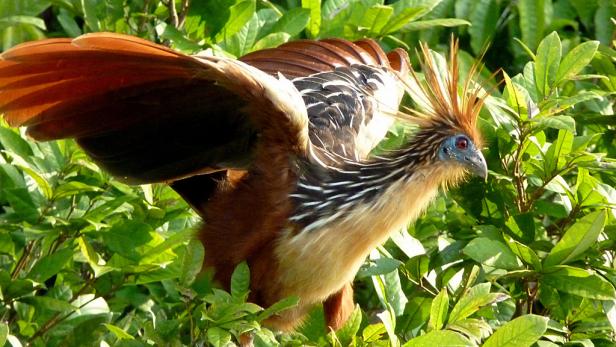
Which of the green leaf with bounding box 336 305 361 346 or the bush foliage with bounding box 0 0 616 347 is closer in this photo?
the green leaf with bounding box 336 305 361 346

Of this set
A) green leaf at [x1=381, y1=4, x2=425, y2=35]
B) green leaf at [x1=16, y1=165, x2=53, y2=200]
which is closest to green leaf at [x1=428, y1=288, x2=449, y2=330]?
green leaf at [x1=16, y1=165, x2=53, y2=200]

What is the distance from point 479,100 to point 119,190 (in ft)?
4.40

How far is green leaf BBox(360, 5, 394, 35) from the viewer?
5281 millimetres

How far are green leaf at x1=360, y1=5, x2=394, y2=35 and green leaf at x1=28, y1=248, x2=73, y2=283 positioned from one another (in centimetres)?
170

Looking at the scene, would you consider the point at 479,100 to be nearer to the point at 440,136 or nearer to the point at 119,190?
the point at 440,136

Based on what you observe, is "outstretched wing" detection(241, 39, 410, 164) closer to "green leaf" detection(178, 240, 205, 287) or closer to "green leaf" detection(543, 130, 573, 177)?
"green leaf" detection(543, 130, 573, 177)

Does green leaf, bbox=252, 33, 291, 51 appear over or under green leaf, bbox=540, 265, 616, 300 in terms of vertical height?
over

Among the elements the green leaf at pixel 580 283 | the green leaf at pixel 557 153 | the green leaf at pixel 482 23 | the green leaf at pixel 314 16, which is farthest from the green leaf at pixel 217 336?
the green leaf at pixel 482 23

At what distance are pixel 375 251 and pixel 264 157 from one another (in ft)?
1.87

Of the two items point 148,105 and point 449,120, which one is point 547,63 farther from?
point 148,105

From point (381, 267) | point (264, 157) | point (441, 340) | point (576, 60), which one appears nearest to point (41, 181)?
point (264, 157)

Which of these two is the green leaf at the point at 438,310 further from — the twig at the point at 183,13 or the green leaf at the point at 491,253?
the twig at the point at 183,13

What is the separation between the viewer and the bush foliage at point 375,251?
12.9 feet

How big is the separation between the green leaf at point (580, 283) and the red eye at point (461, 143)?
0.62m
